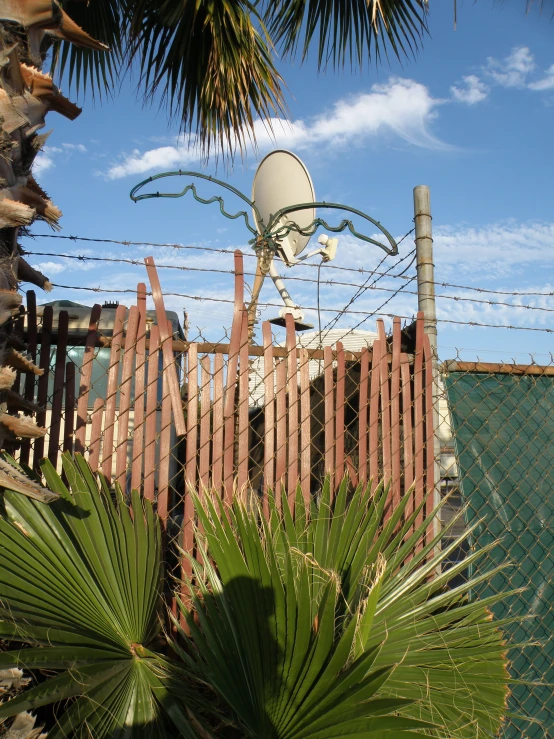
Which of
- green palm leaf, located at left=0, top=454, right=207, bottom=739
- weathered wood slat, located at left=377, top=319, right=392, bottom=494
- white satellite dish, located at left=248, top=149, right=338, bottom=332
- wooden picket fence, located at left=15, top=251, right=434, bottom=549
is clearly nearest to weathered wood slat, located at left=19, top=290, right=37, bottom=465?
wooden picket fence, located at left=15, top=251, right=434, bottom=549

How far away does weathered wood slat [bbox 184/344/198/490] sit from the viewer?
2930mm

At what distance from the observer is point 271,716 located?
5.89 ft

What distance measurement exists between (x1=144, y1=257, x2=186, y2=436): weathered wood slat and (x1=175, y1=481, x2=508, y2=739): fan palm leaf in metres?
0.66

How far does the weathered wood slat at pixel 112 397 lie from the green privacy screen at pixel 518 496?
1762 millimetres

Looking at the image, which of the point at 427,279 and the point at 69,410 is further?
the point at 427,279

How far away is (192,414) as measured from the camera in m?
2.98

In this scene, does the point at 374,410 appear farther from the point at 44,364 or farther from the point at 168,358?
the point at 44,364

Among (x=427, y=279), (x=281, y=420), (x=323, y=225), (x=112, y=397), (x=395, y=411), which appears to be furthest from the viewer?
(x=323, y=225)

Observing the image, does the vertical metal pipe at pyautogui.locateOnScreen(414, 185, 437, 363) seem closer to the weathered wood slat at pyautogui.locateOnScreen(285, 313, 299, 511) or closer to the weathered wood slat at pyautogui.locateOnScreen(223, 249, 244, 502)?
the weathered wood slat at pyautogui.locateOnScreen(285, 313, 299, 511)

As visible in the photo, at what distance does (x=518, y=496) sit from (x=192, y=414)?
1833 mm

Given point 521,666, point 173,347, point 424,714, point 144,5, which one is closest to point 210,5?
point 144,5

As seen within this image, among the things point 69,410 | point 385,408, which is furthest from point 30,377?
point 385,408

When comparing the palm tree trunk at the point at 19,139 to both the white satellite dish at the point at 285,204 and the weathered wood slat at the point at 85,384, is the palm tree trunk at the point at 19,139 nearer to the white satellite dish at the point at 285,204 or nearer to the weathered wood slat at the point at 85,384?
the weathered wood slat at the point at 85,384

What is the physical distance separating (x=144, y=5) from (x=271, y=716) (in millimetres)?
3450
